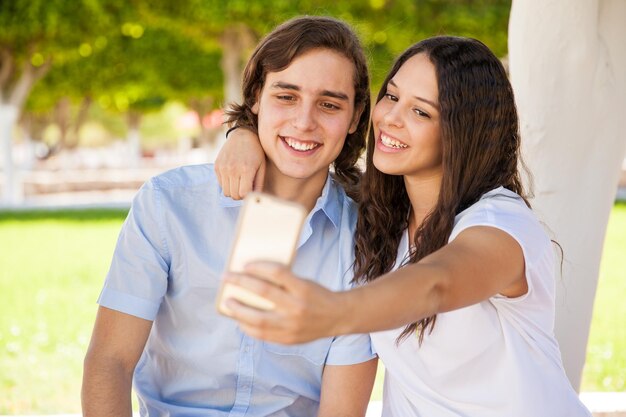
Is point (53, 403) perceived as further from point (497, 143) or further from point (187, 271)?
point (497, 143)

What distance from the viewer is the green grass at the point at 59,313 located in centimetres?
611

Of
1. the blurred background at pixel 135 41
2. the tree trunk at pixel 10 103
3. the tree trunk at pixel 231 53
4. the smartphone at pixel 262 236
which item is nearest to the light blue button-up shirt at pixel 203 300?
the smartphone at pixel 262 236

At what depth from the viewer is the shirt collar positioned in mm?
3164

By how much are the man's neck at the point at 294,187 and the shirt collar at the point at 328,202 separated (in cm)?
3

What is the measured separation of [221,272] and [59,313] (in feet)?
18.8

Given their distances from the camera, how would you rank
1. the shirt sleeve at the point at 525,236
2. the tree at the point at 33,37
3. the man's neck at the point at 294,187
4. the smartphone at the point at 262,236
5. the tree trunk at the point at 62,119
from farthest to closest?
the tree trunk at the point at 62,119, the tree at the point at 33,37, the man's neck at the point at 294,187, the shirt sleeve at the point at 525,236, the smartphone at the point at 262,236

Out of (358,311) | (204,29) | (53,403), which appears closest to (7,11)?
(204,29)

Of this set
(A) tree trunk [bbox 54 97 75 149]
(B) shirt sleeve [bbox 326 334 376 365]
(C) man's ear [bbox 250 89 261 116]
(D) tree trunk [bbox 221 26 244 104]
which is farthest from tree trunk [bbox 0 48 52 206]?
(A) tree trunk [bbox 54 97 75 149]

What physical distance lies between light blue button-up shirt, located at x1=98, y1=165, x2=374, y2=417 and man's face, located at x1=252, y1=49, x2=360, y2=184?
0.62ft

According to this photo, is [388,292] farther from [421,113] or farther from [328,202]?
[328,202]

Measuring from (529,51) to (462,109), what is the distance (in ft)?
3.47

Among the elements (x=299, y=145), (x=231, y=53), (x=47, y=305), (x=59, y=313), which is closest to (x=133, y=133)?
(x=231, y=53)

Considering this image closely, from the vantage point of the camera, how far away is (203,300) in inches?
124

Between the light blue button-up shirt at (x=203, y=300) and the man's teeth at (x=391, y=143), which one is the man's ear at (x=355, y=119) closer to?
the light blue button-up shirt at (x=203, y=300)
